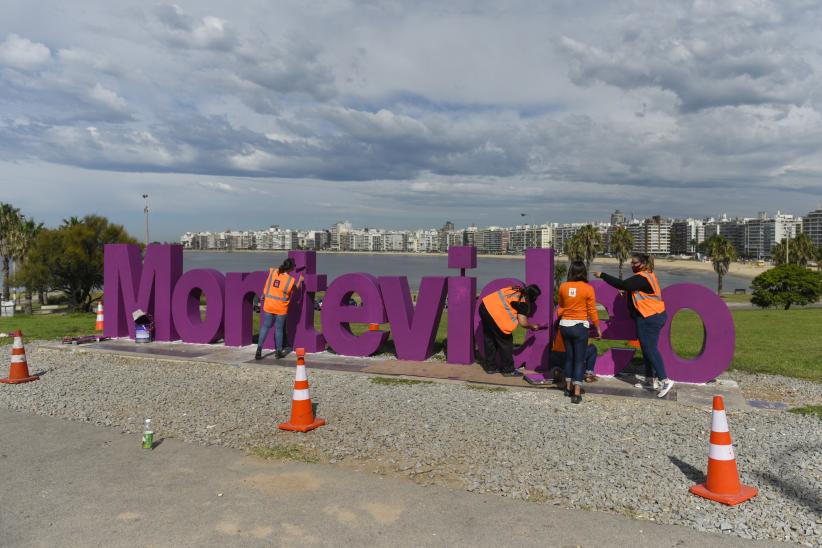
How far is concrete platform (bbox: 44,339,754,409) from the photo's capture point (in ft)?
26.7

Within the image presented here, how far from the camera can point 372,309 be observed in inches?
441

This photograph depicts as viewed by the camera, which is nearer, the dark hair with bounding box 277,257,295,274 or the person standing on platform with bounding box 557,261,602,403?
the person standing on platform with bounding box 557,261,602,403

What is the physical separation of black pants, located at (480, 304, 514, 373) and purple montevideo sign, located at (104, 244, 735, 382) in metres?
0.48

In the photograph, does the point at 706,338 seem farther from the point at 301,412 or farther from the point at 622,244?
the point at 622,244

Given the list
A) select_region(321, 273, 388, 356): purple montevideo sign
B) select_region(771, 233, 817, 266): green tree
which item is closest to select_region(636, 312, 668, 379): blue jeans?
select_region(321, 273, 388, 356): purple montevideo sign

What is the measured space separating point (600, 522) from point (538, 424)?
243cm

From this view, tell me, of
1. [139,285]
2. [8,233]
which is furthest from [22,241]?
[139,285]

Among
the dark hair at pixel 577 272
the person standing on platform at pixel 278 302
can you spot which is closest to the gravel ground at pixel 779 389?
the dark hair at pixel 577 272

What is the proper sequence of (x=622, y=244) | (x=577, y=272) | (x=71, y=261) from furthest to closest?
1. (x=622, y=244)
2. (x=71, y=261)
3. (x=577, y=272)

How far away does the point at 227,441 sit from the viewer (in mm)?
6305

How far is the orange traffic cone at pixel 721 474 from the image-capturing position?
4.65 metres

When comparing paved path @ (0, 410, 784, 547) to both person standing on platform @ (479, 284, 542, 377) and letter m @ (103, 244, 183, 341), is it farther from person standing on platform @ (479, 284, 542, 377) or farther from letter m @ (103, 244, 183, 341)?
letter m @ (103, 244, 183, 341)

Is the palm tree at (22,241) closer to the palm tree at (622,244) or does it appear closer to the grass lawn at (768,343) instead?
the grass lawn at (768,343)

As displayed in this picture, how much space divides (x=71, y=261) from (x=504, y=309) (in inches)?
1524
